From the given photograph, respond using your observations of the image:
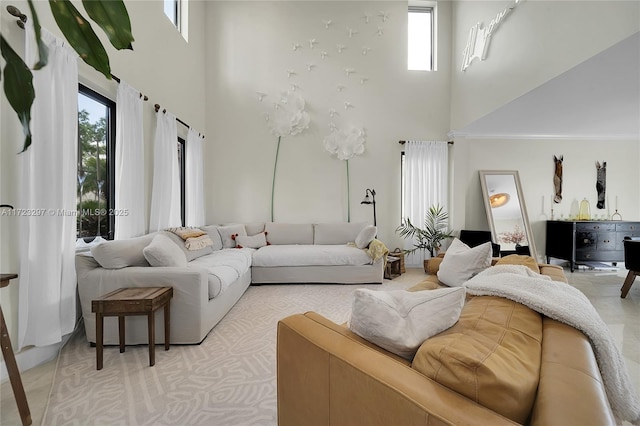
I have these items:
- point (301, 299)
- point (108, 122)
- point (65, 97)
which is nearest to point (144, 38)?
point (108, 122)

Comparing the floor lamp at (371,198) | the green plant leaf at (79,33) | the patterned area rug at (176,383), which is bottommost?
the patterned area rug at (176,383)

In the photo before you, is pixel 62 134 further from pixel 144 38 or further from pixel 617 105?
pixel 617 105

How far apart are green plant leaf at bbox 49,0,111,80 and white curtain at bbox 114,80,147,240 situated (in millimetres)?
2336

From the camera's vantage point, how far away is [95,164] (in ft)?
9.07

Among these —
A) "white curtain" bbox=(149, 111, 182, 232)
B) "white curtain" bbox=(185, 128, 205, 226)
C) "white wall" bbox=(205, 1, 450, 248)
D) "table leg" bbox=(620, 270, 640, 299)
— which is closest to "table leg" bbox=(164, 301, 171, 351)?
"white curtain" bbox=(149, 111, 182, 232)

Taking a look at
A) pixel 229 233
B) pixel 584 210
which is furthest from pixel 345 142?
pixel 584 210

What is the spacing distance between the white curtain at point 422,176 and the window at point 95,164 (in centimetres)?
432

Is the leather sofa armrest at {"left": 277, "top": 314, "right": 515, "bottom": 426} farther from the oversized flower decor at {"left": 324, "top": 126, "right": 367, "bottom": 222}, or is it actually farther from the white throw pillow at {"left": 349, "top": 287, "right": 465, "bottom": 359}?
the oversized flower decor at {"left": 324, "top": 126, "right": 367, "bottom": 222}

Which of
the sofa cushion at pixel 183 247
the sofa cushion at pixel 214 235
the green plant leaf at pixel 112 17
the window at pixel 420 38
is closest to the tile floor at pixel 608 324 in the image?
the sofa cushion at pixel 183 247

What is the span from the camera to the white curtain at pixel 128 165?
2762 millimetres

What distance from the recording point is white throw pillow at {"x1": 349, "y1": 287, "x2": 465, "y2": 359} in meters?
0.92

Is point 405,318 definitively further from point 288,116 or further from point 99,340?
point 288,116

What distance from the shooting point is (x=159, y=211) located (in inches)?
132

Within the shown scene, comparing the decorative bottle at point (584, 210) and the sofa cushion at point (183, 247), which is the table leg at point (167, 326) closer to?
the sofa cushion at point (183, 247)
